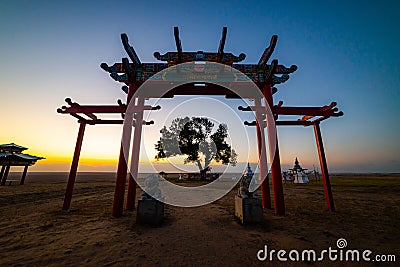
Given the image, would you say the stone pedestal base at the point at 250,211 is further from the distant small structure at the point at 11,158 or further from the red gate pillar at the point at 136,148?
the distant small structure at the point at 11,158

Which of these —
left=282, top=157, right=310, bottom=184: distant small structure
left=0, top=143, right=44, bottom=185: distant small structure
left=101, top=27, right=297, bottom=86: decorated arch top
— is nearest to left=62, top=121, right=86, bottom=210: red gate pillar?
left=101, top=27, right=297, bottom=86: decorated arch top

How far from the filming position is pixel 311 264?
297cm

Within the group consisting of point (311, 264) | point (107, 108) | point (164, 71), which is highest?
point (164, 71)

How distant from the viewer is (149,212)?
4988mm

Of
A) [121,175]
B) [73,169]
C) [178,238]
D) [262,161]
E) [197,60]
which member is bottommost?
[178,238]

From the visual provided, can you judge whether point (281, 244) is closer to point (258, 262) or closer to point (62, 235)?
point (258, 262)

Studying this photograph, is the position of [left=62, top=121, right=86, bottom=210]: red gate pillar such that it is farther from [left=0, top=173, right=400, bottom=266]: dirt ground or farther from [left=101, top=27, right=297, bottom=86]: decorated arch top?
[left=101, top=27, right=297, bottom=86]: decorated arch top

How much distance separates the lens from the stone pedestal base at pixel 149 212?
4953mm

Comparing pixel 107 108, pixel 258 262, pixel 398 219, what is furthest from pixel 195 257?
pixel 398 219

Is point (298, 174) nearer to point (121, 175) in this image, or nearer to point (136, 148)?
point (136, 148)

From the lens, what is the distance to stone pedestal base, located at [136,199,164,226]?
495 centimetres

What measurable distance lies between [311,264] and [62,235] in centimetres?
530

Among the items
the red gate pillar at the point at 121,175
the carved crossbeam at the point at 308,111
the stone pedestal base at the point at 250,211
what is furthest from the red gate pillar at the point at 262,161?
the red gate pillar at the point at 121,175

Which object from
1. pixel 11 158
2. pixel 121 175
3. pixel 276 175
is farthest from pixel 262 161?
pixel 11 158
